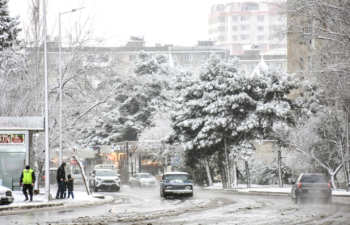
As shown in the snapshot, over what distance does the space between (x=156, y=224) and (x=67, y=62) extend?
2086cm

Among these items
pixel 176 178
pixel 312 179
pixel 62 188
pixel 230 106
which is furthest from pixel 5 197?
pixel 230 106

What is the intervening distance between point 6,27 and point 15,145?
45.0 ft

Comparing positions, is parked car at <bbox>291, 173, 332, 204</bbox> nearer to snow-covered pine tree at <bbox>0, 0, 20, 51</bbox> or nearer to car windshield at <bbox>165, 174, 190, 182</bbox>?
car windshield at <bbox>165, 174, 190, 182</bbox>

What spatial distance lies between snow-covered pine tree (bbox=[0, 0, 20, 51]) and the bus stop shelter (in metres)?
10.8

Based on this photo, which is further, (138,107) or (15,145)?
(138,107)

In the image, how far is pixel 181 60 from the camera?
130m

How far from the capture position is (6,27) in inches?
1532

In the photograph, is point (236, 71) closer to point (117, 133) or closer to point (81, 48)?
point (81, 48)

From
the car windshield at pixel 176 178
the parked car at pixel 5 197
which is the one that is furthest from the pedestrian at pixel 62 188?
the car windshield at pixel 176 178

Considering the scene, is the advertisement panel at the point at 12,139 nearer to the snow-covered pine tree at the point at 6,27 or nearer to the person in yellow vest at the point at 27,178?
the person in yellow vest at the point at 27,178

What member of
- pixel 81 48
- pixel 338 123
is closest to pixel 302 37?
pixel 338 123

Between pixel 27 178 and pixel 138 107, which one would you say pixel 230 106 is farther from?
pixel 138 107

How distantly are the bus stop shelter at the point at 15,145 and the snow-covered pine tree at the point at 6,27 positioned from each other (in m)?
10.8

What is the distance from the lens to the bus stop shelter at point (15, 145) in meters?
27.0
